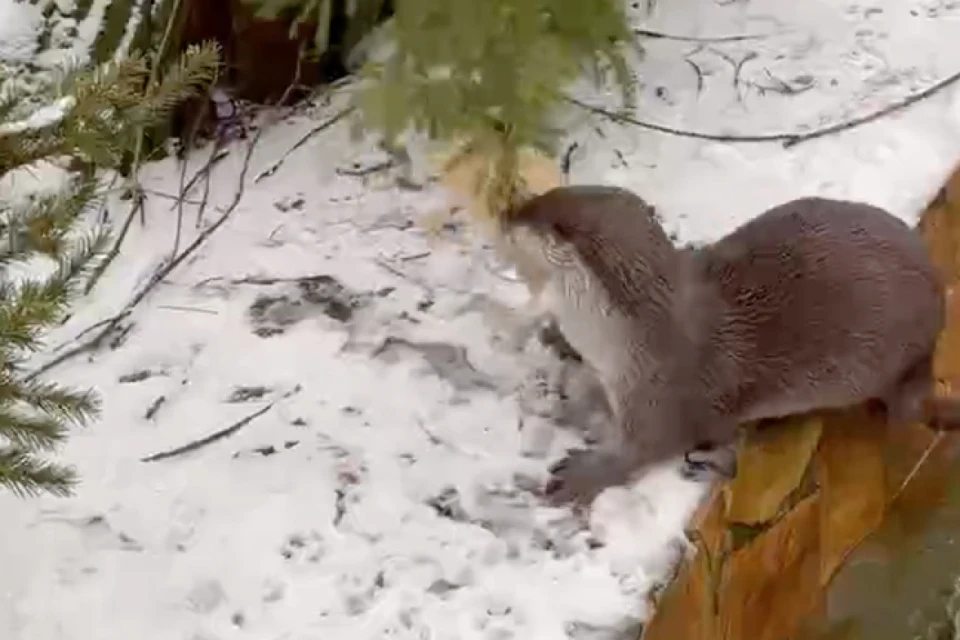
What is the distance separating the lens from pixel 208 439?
1.82 m

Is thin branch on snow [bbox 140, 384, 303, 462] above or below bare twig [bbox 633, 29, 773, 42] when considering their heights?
below

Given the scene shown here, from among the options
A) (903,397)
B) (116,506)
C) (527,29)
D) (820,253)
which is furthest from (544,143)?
(116,506)

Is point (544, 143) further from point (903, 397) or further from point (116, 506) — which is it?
point (116, 506)

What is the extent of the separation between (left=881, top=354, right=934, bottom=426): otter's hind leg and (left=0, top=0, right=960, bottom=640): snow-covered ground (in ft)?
1.13

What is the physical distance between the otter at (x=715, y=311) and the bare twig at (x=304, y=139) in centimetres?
60

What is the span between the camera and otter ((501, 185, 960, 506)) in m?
1.67

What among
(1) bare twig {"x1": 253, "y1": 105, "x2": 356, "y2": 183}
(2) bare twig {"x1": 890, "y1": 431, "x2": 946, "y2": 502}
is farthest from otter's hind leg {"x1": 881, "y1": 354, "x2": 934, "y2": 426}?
(1) bare twig {"x1": 253, "y1": 105, "x2": 356, "y2": 183}

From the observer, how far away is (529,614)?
1614 millimetres

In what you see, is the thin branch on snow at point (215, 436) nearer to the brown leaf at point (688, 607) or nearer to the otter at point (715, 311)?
the otter at point (715, 311)

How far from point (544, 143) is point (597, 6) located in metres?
0.19

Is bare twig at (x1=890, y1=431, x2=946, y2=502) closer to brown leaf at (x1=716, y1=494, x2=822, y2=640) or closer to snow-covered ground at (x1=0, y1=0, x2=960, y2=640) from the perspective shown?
brown leaf at (x1=716, y1=494, x2=822, y2=640)

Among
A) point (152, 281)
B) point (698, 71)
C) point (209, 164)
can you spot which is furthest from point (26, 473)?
point (698, 71)

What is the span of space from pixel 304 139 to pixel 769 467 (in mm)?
963

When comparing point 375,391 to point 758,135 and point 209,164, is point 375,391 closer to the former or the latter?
point 209,164
